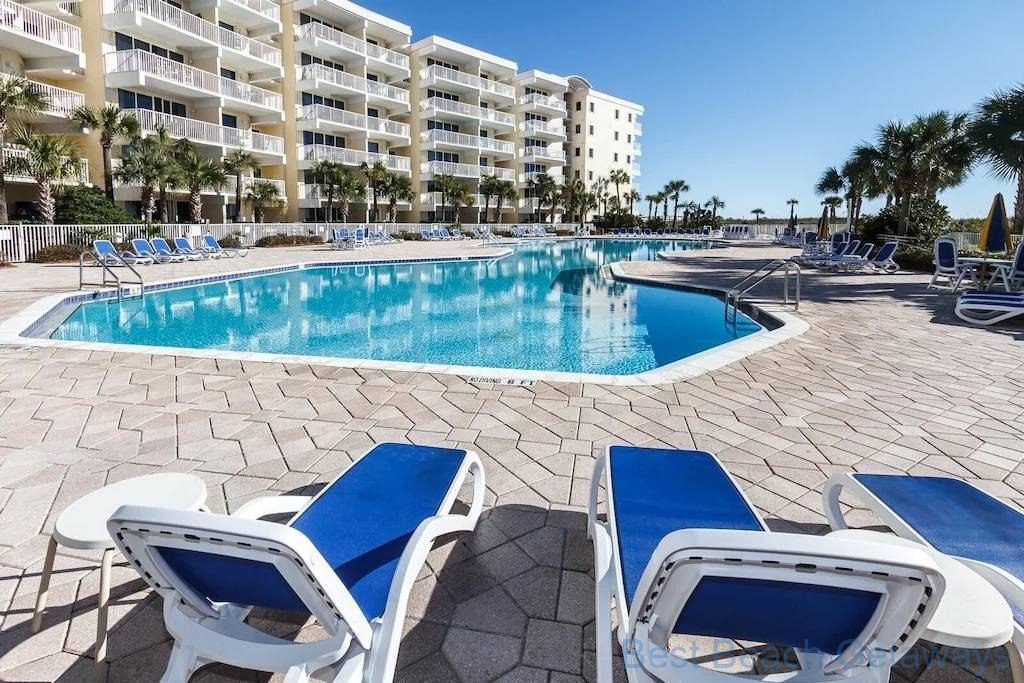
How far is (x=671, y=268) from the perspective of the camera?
18562 millimetres

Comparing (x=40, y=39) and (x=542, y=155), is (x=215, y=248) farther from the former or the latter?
(x=542, y=155)

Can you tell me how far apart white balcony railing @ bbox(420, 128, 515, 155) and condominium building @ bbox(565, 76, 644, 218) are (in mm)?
10954

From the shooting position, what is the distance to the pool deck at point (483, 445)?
2.13m

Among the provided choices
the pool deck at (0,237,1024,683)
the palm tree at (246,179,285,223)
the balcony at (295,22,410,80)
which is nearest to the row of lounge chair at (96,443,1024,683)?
the pool deck at (0,237,1024,683)

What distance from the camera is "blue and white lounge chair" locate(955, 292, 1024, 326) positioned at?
8.12 m

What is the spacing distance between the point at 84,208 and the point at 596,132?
1802 inches

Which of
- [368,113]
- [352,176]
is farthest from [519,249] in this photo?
[368,113]

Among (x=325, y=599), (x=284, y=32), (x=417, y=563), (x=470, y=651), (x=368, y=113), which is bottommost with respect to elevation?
(x=470, y=651)

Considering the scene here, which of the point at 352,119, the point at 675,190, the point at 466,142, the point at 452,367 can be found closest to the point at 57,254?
the point at 452,367

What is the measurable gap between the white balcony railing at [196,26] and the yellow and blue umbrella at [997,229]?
29672 mm

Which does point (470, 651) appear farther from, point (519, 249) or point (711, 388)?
point (519, 249)

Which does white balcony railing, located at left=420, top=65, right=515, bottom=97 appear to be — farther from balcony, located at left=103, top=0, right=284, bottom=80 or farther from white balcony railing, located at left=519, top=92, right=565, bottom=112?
balcony, located at left=103, top=0, right=284, bottom=80

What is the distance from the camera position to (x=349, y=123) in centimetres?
3444

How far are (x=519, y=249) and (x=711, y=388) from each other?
2599 centimetres
